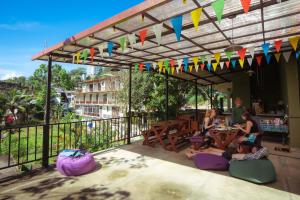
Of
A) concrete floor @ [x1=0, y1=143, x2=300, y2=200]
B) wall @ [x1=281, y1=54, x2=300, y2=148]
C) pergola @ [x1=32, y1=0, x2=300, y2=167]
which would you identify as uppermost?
pergola @ [x1=32, y1=0, x2=300, y2=167]

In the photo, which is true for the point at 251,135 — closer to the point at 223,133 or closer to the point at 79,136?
the point at 223,133

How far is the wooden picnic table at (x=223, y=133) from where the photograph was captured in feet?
16.8

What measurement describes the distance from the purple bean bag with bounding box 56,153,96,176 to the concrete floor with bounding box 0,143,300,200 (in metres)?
0.12

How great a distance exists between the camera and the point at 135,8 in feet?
8.54

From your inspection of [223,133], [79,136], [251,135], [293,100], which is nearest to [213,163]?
[251,135]

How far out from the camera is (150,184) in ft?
11.0

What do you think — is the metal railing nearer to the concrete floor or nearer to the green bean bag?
the concrete floor

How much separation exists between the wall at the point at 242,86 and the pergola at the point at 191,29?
591cm

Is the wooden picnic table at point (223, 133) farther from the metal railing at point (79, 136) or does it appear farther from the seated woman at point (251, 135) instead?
the metal railing at point (79, 136)

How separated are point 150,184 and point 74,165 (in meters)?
1.52

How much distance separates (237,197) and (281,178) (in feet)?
4.27

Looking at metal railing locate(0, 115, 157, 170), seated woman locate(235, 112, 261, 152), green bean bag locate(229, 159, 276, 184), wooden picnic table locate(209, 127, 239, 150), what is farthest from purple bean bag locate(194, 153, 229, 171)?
metal railing locate(0, 115, 157, 170)

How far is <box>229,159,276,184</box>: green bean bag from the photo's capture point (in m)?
3.34

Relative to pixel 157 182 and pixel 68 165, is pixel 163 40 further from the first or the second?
pixel 68 165
